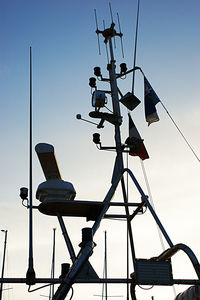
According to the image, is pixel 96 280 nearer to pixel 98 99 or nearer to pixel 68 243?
pixel 68 243

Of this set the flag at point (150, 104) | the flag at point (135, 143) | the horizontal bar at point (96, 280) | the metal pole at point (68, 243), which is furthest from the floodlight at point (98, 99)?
the horizontal bar at point (96, 280)

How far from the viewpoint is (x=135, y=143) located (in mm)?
12289

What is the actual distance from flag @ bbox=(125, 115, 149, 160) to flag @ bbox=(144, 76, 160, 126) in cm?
61

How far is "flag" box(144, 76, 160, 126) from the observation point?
529 inches

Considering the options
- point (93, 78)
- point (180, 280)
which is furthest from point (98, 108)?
point (180, 280)

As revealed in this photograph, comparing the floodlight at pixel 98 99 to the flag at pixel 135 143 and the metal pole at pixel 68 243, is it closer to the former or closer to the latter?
the flag at pixel 135 143

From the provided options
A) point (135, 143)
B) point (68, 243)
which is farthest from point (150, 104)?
point (68, 243)

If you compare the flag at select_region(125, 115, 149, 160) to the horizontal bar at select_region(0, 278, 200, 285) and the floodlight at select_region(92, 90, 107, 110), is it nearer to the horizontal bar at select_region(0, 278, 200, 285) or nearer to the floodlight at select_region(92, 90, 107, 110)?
the floodlight at select_region(92, 90, 107, 110)

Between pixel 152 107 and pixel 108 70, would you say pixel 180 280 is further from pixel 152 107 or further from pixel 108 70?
pixel 108 70

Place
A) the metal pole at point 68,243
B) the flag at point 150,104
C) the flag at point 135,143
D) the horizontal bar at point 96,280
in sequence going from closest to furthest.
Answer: the horizontal bar at point 96,280 < the metal pole at point 68,243 < the flag at point 135,143 < the flag at point 150,104

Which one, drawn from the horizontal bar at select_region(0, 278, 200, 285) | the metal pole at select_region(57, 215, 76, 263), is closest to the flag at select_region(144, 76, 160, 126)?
the metal pole at select_region(57, 215, 76, 263)

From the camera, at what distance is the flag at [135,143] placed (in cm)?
1224

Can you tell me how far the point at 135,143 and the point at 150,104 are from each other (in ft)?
6.58

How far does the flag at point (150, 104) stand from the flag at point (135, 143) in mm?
615
